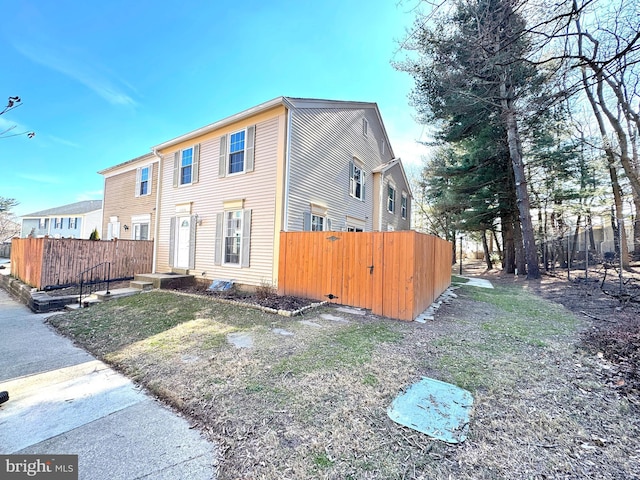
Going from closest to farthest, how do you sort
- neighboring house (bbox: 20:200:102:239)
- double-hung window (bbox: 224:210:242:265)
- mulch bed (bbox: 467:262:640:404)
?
mulch bed (bbox: 467:262:640:404) < double-hung window (bbox: 224:210:242:265) < neighboring house (bbox: 20:200:102:239)

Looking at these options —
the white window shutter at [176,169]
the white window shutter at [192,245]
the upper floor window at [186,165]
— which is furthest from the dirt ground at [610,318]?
the white window shutter at [176,169]

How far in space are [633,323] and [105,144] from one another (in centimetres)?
2663

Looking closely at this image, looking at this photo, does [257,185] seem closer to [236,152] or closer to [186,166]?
[236,152]

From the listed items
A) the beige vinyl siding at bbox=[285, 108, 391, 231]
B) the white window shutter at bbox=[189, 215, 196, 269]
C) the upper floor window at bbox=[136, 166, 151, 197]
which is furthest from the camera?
the upper floor window at bbox=[136, 166, 151, 197]

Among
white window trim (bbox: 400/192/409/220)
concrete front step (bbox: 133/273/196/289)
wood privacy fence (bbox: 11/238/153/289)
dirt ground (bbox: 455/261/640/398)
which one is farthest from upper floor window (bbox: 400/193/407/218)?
wood privacy fence (bbox: 11/238/153/289)

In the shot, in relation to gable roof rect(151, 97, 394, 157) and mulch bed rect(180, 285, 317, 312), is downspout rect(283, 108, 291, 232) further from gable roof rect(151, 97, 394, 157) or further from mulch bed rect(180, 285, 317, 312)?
mulch bed rect(180, 285, 317, 312)

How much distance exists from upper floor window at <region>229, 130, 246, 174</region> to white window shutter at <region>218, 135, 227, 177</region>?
0.66 feet

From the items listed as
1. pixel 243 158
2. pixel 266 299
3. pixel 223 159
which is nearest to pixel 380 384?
pixel 266 299

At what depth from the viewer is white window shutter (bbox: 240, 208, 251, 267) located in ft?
26.7

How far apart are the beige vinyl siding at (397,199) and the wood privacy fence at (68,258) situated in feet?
35.5

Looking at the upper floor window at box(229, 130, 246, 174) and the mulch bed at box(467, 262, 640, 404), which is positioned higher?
the upper floor window at box(229, 130, 246, 174)

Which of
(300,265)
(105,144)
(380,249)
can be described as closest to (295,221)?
(300,265)

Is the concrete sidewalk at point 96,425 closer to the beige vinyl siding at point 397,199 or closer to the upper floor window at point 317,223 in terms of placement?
the upper floor window at point 317,223

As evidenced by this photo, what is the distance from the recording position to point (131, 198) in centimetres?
1334
